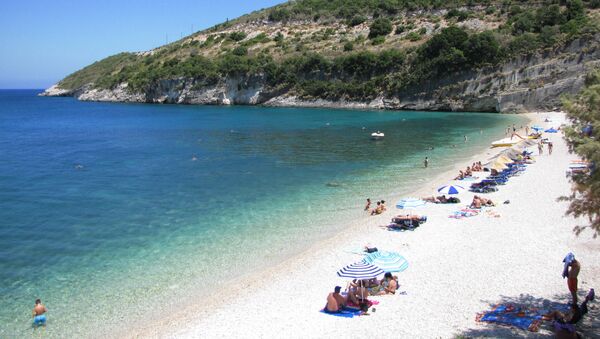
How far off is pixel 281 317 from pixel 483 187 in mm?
18416

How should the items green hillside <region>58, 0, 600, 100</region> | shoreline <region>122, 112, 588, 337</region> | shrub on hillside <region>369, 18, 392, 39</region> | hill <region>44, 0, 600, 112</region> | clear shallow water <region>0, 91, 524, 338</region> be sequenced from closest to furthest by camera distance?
shoreline <region>122, 112, 588, 337</region>
clear shallow water <region>0, 91, 524, 338</region>
hill <region>44, 0, 600, 112</region>
green hillside <region>58, 0, 600, 100</region>
shrub on hillside <region>369, 18, 392, 39</region>

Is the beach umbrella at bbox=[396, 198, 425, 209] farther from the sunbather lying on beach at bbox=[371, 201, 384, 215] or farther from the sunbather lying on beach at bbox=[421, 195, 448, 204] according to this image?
the sunbather lying on beach at bbox=[421, 195, 448, 204]

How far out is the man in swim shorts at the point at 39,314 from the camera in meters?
13.8

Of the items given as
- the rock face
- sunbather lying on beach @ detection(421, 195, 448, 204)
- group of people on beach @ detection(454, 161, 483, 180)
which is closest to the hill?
the rock face

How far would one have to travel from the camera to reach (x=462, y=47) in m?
85.7

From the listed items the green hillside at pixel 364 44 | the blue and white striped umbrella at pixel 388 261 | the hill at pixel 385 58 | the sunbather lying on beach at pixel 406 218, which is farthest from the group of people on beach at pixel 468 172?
the green hillside at pixel 364 44

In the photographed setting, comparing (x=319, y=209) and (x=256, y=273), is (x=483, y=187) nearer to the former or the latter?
(x=319, y=209)

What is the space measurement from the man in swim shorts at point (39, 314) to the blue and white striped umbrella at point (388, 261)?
10.0 metres

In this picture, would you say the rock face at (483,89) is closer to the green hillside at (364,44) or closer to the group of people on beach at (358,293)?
the green hillside at (364,44)

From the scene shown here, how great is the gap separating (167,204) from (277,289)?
13.9m

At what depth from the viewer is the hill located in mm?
77500

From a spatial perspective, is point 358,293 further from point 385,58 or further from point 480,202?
point 385,58

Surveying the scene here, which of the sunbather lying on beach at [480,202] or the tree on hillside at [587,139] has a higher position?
the tree on hillside at [587,139]

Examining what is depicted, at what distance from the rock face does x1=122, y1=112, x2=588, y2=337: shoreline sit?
53.8 metres
